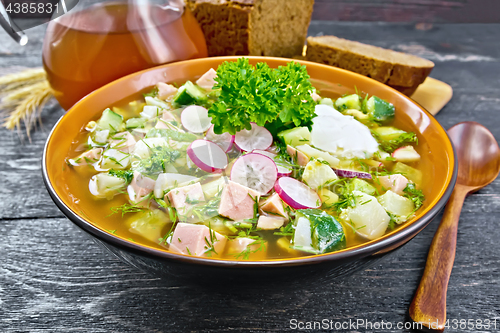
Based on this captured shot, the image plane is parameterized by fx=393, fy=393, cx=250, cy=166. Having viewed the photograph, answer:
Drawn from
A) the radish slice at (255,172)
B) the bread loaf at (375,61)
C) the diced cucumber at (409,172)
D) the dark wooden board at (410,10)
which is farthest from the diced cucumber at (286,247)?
the dark wooden board at (410,10)

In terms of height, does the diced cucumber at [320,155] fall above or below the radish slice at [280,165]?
above

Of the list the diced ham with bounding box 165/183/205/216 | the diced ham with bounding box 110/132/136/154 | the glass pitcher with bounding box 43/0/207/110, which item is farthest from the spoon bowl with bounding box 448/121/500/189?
the glass pitcher with bounding box 43/0/207/110

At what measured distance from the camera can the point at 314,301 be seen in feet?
4.70

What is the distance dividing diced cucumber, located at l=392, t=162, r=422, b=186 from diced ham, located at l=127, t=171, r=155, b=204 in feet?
3.17

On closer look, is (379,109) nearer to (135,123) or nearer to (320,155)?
(320,155)

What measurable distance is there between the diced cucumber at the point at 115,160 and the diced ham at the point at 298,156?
650mm

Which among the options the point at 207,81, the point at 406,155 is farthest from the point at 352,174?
the point at 207,81

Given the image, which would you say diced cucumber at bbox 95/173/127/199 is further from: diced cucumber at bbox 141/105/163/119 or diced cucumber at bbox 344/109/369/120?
diced cucumber at bbox 344/109/369/120

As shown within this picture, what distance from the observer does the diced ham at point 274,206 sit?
1309 mm

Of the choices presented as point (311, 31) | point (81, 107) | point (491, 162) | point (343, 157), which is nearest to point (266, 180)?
point (343, 157)

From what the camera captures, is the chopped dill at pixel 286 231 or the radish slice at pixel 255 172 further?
the radish slice at pixel 255 172

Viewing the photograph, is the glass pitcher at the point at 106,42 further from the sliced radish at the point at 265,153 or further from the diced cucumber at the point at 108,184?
the sliced radish at the point at 265,153

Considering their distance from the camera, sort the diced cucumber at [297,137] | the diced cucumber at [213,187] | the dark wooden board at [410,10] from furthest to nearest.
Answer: the dark wooden board at [410,10] → the diced cucumber at [297,137] → the diced cucumber at [213,187]

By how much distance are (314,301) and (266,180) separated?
47 cm
